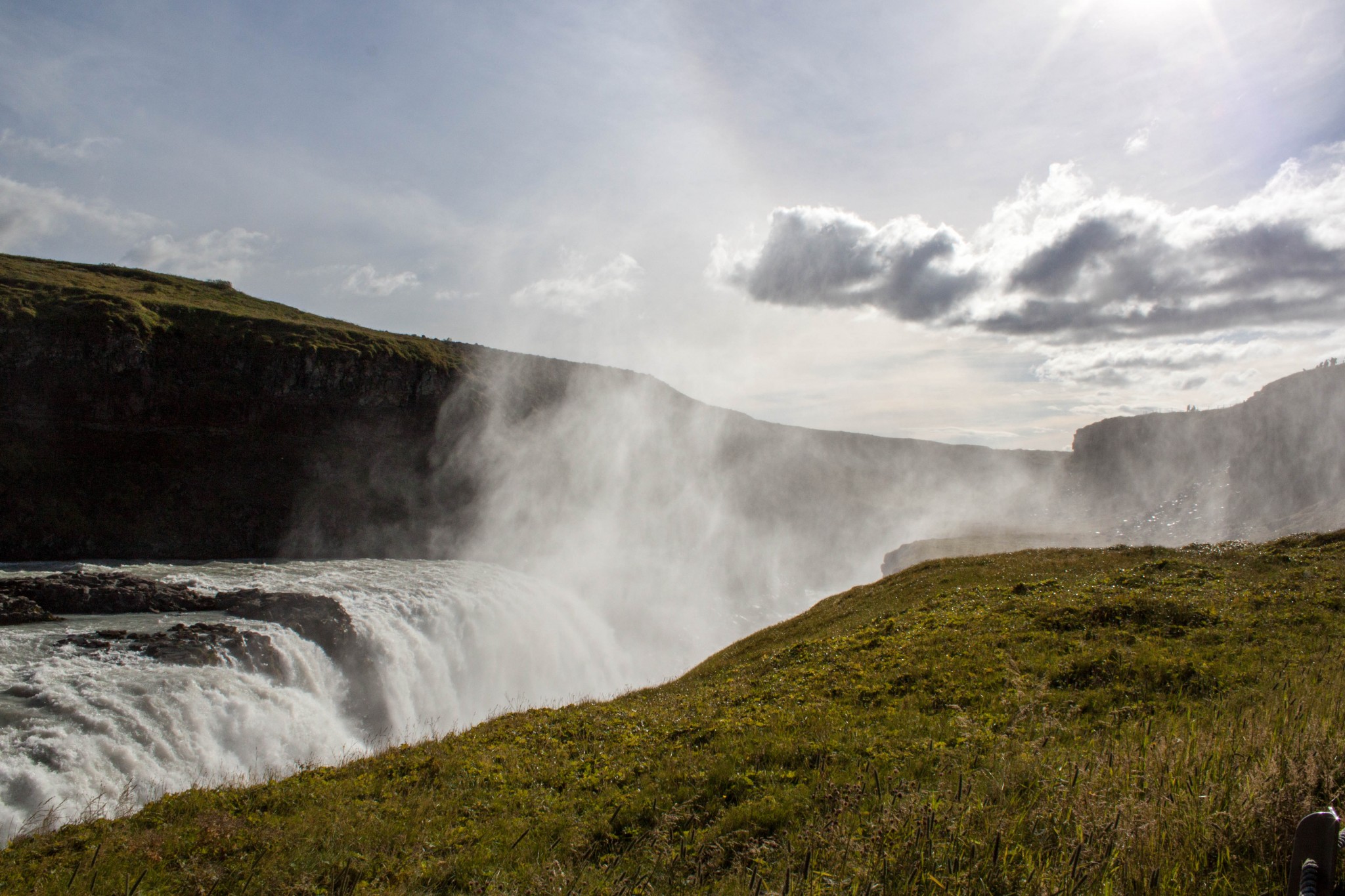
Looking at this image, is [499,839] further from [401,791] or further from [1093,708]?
[1093,708]

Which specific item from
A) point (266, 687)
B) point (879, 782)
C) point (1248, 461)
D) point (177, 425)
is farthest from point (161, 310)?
point (1248, 461)

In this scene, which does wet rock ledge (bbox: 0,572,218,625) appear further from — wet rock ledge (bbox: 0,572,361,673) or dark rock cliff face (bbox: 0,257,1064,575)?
dark rock cliff face (bbox: 0,257,1064,575)

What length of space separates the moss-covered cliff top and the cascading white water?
110 feet

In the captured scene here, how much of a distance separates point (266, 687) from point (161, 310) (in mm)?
67717

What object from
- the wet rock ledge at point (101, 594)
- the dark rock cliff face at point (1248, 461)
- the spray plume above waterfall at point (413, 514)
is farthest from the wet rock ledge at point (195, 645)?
the dark rock cliff face at point (1248, 461)

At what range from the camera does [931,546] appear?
76.9m

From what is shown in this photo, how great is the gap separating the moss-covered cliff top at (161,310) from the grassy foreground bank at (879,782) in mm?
73544

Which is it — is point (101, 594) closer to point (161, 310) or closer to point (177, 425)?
point (177, 425)

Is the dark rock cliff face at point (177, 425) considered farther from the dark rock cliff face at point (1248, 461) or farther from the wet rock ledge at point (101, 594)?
the dark rock cliff face at point (1248, 461)

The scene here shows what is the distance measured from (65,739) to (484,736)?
1292 cm

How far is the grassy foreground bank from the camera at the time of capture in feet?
14.8

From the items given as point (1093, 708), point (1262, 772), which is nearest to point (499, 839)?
point (1262, 772)

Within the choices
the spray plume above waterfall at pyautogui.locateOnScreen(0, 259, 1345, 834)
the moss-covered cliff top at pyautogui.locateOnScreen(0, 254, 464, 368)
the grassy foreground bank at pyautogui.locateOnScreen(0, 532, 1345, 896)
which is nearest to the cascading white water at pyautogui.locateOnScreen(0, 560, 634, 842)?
the spray plume above waterfall at pyautogui.locateOnScreen(0, 259, 1345, 834)

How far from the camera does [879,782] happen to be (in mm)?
7988
